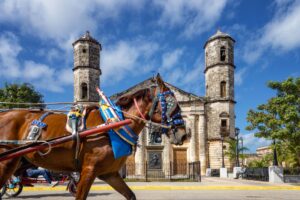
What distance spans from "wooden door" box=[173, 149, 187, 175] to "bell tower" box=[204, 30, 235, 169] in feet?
9.26

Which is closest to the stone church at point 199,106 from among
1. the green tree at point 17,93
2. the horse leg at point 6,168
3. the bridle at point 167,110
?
the green tree at point 17,93

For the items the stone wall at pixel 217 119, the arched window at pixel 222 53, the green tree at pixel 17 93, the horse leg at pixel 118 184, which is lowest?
the horse leg at pixel 118 184

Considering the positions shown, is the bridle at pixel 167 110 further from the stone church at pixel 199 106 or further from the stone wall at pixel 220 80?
the stone wall at pixel 220 80

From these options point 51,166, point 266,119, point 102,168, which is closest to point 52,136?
point 51,166

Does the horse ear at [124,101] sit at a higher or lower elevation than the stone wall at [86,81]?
lower

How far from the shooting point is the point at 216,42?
36.7m

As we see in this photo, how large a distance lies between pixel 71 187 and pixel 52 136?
20.1 ft

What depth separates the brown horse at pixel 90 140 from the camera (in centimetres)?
419

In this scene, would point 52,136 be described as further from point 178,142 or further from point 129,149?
point 178,142

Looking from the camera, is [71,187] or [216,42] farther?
[216,42]

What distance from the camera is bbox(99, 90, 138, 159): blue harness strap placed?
4.32 m

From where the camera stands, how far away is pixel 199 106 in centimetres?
3600

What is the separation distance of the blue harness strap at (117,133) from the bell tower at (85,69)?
32304mm

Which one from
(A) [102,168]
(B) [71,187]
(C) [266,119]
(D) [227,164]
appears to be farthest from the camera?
(D) [227,164]
